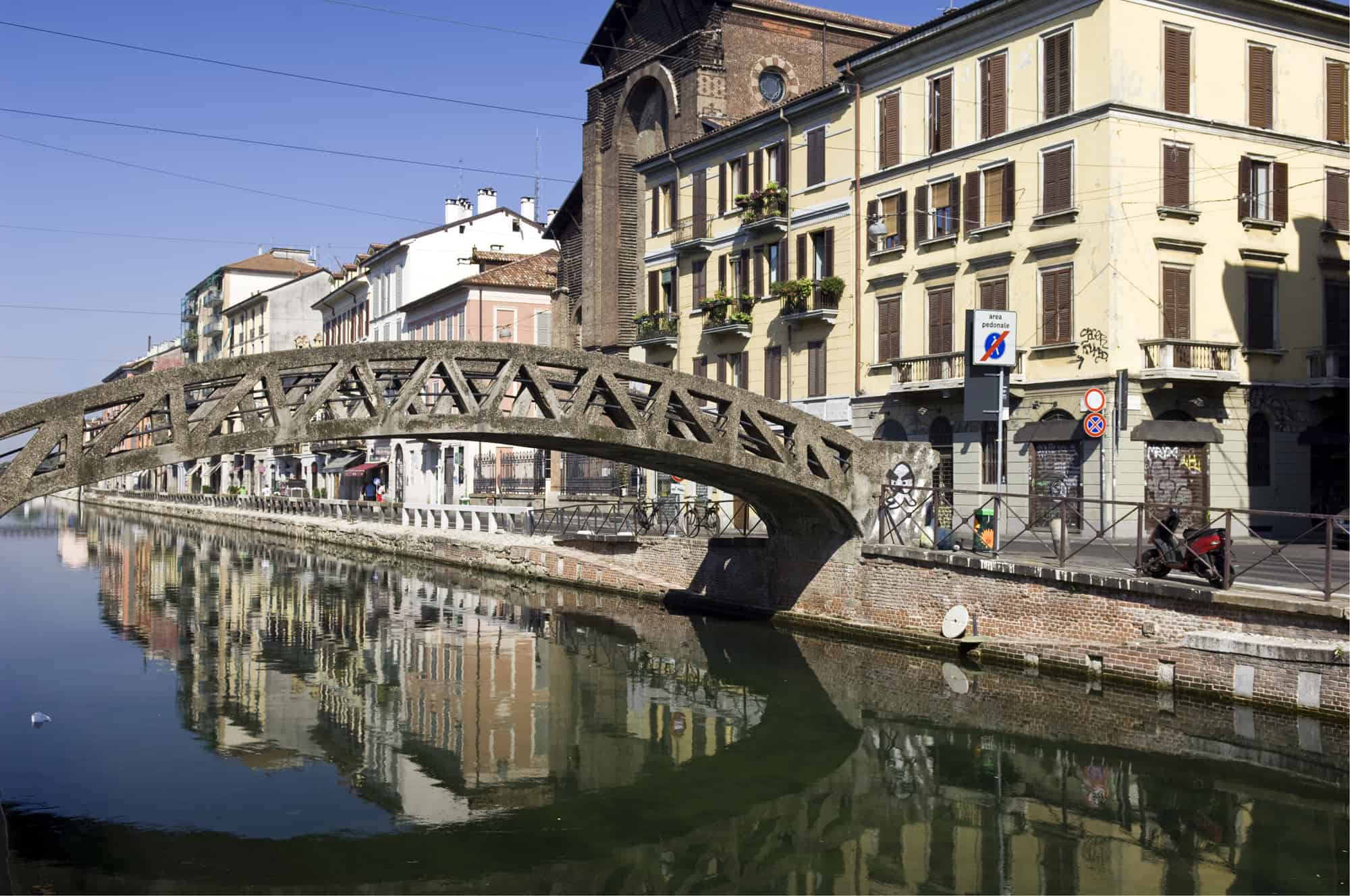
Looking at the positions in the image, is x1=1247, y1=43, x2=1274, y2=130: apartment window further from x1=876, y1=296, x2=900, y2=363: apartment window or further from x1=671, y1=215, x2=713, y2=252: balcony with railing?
x1=671, y1=215, x2=713, y2=252: balcony with railing

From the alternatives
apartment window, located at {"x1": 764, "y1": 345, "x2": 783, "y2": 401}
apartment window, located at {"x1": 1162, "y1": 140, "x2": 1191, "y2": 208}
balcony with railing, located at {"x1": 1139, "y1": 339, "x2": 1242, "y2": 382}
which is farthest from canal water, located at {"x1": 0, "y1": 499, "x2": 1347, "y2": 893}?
apartment window, located at {"x1": 764, "y1": 345, "x2": 783, "y2": 401}

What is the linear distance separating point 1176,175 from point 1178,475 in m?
6.45

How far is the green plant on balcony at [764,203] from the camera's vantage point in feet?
119

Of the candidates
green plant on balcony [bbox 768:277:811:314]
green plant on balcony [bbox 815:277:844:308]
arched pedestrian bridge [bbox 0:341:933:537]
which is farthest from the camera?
green plant on balcony [bbox 768:277:811:314]

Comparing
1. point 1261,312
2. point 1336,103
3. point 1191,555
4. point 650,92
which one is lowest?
point 1191,555

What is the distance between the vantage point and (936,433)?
104ft

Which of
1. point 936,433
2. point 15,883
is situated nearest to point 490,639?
point 936,433

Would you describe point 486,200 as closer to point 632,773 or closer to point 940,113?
point 940,113

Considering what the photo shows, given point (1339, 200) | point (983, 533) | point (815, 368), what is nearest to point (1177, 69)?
point (1339, 200)

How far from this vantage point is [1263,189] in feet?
93.6

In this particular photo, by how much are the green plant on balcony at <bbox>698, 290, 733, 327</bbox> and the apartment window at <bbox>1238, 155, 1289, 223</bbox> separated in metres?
14.7

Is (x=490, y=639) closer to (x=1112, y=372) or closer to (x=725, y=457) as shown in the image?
(x=725, y=457)

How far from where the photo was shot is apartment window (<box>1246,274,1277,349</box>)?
28.3 meters

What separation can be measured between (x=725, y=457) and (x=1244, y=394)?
13.5m
